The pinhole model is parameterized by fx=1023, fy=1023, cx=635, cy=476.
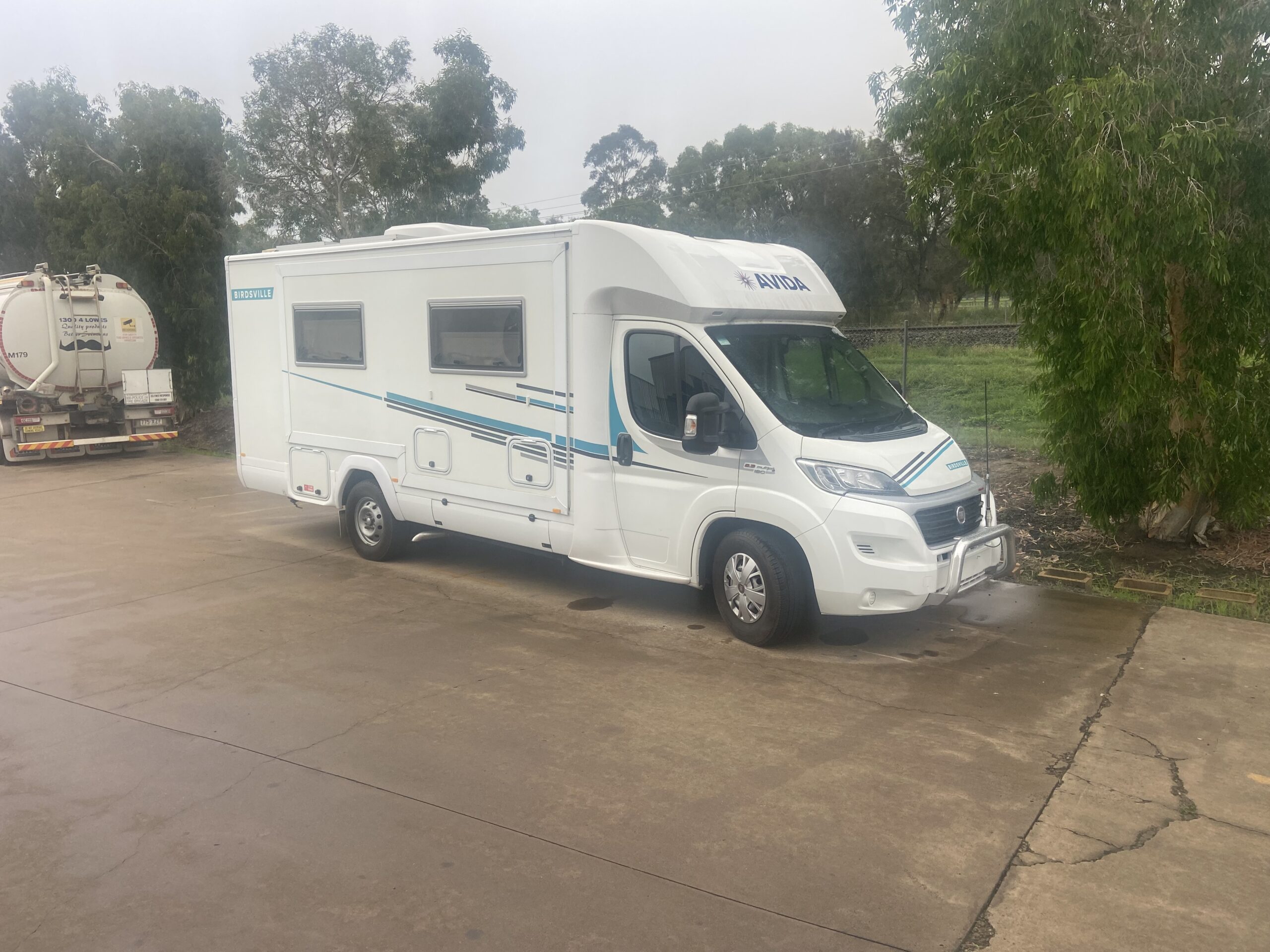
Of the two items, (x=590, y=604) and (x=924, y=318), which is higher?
(x=924, y=318)

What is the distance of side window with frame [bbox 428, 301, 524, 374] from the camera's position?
796 cm

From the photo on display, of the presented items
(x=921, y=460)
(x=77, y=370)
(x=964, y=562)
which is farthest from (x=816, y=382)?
(x=77, y=370)

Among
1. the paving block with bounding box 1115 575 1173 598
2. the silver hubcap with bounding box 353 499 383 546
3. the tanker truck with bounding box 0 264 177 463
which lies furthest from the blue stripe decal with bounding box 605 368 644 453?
the tanker truck with bounding box 0 264 177 463

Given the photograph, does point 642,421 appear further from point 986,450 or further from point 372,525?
point 986,450

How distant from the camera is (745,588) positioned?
6965 millimetres

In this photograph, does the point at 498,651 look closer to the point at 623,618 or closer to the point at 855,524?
→ the point at 623,618

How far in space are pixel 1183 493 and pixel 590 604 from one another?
5275mm

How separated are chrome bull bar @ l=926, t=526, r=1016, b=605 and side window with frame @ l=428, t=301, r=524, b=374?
11.5ft

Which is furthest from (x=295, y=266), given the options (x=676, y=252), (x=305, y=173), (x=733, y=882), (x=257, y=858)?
(x=305, y=173)

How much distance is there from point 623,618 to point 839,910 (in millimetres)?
4057

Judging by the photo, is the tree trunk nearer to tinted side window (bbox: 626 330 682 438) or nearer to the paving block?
the paving block

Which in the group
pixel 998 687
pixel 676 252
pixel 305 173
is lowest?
pixel 998 687

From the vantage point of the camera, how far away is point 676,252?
718 centimetres

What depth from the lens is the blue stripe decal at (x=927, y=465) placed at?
6578 millimetres
